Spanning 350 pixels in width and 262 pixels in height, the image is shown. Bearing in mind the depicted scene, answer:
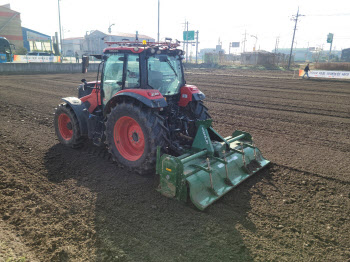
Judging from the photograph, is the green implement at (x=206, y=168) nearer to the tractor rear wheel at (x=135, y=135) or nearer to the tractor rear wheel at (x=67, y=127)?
the tractor rear wheel at (x=135, y=135)

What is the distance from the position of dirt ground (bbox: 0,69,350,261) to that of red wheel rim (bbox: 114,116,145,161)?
0.36m

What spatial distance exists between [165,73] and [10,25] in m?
47.9

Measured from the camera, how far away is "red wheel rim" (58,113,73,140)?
591cm

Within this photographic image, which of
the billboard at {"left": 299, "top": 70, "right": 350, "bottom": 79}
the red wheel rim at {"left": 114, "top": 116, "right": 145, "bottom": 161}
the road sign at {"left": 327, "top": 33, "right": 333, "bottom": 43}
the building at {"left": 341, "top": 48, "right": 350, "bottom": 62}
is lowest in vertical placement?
the red wheel rim at {"left": 114, "top": 116, "right": 145, "bottom": 161}

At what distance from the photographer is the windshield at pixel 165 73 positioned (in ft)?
15.5

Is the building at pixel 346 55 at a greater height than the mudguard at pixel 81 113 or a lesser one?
greater

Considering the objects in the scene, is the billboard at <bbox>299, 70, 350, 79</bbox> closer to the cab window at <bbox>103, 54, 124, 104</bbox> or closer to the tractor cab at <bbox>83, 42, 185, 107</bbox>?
the tractor cab at <bbox>83, 42, 185, 107</bbox>

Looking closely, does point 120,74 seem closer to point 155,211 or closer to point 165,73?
point 165,73

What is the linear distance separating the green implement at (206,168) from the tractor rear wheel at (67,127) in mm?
2368

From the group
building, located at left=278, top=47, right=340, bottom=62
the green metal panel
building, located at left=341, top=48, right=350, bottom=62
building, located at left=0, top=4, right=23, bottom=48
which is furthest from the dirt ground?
building, located at left=341, top=48, right=350, bottom=62

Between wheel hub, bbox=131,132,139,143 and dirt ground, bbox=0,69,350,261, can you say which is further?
wheel hub, bbox=131,132,139,143

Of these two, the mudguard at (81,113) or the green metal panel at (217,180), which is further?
the mudguard at (81,113)

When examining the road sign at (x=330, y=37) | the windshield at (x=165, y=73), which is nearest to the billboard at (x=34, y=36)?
the windshield at (x=165, y=73)

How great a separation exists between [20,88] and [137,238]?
14439mm
